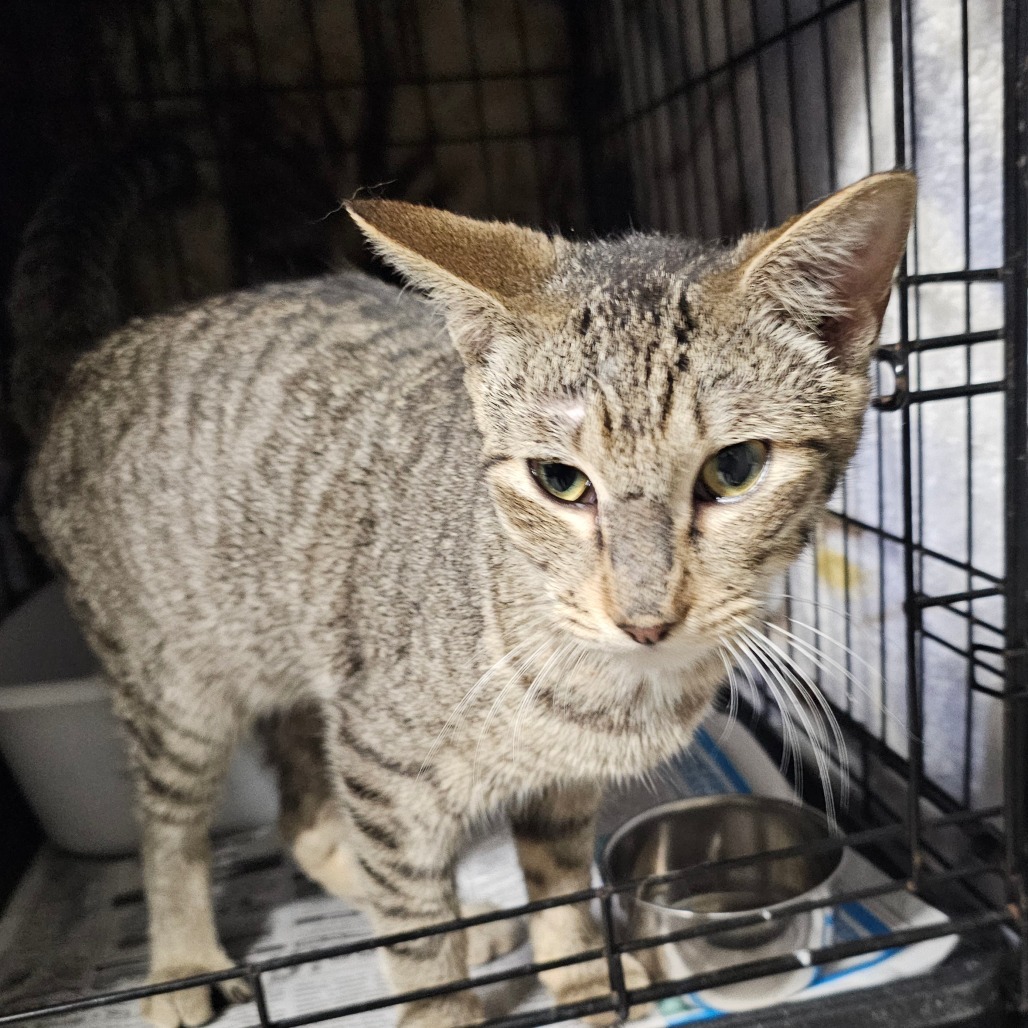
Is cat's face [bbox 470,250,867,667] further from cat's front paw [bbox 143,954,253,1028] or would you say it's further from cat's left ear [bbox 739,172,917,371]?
cat's front paw [bbox 143,954,253,1028]

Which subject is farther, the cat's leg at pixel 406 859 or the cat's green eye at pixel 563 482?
the cat's leg at pixel 406 859

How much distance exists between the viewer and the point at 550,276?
2.81 feet

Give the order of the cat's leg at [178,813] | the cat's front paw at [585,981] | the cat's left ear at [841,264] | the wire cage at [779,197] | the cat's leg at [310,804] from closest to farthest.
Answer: the cat's left ear at [841,264], the wire cage at [779,197], the cat's front paw at [585,981], the cat's leg at [178,813], the cat's leg at [310,804]

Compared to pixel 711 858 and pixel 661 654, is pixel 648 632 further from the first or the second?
pixel 711 858

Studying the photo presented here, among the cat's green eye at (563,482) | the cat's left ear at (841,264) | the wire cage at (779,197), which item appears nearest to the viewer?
the cat's left ear at (841,264)

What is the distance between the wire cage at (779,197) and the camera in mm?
939

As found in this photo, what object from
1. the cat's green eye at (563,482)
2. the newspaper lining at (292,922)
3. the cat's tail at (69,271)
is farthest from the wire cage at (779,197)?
the cat's green eye at (563,482)

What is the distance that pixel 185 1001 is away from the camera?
1149 mm

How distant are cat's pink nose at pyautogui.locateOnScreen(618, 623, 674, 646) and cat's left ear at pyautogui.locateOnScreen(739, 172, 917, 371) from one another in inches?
11.1

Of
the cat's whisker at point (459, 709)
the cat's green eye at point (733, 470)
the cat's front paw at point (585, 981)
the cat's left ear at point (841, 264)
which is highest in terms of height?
the cat's left ear at point (841, 264)

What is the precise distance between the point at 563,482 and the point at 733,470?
15 centimetres

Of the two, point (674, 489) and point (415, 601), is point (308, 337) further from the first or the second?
point (674, 489)

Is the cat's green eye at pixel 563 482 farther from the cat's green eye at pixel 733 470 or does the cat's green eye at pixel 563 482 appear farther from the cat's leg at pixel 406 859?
the cat's leg at pixel 406 859

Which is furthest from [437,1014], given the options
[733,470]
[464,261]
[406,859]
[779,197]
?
[779,197]
